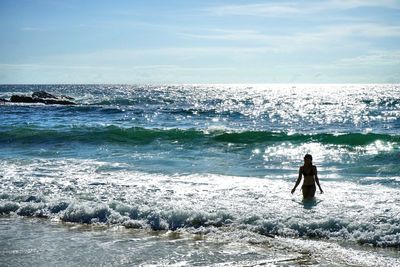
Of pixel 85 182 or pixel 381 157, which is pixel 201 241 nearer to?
pixel 85 182

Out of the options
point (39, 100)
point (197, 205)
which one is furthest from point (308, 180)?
point (39, 100)

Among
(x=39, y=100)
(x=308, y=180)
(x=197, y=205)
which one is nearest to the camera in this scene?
(x=197, y=205)

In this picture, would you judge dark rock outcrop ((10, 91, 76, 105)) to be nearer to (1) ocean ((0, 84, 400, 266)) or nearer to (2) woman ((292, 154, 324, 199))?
(1) ocean ((0, 84, 400, 266))

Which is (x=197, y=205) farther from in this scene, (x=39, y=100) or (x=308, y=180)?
(x=39, y=100)

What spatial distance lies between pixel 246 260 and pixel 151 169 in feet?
29.9

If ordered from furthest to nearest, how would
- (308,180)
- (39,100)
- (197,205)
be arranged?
(39,100) < (308,180) < (197,205)

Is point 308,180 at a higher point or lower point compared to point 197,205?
higher

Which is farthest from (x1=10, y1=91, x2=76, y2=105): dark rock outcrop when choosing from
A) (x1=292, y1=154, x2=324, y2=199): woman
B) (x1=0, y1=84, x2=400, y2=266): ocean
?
(x1=292, y1=154, x2=324, y2=199): woman

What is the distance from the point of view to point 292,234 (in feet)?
28.6

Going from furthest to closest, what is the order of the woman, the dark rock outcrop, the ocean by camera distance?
the dark rock outcrop
the woman
the ocean

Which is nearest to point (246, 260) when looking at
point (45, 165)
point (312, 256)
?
point (312, 256)

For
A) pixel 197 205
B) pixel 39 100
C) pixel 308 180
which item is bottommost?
pixel 197 205

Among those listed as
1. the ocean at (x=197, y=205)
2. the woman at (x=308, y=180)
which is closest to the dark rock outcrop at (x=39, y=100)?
the ocean at (x=197, y=205)

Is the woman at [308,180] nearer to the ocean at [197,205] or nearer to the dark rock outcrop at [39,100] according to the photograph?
the ocean at [197,205]
